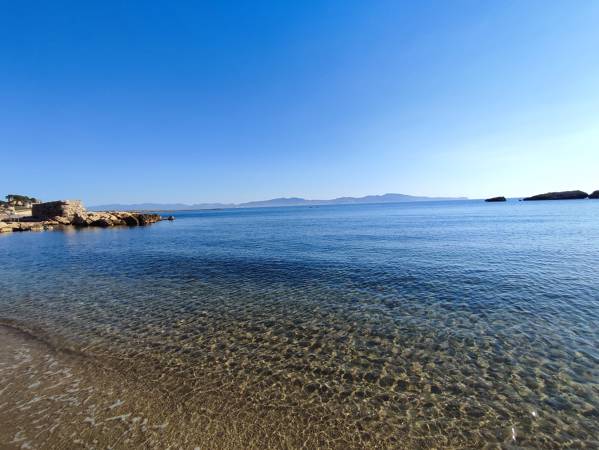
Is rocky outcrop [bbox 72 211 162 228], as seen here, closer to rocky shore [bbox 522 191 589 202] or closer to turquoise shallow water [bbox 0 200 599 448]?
turquoise shallow water [bbox 0 200 599 448]

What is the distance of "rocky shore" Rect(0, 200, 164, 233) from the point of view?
63.1m

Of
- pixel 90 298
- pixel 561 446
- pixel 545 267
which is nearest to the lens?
pixel 561 446

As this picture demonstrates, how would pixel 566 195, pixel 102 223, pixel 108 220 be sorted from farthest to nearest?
1. pixel 566 195
2. pixel 108 220
3. pixel 102 223

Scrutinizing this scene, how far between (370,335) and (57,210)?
98.4 m

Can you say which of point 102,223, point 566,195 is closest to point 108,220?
point 102,223

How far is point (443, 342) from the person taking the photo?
10109 millimetres

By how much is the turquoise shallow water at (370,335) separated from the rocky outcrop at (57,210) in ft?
227

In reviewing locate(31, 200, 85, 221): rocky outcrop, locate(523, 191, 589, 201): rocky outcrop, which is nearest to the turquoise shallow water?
locate(31, 200, 85, 221): rocky outcrop

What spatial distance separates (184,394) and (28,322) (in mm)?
10276

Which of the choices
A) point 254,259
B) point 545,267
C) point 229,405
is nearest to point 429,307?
point 229,405

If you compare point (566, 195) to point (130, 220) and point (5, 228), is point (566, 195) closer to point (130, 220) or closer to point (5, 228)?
point (130, 220)

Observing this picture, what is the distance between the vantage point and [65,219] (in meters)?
73.1

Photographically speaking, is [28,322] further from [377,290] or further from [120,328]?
[377,290]

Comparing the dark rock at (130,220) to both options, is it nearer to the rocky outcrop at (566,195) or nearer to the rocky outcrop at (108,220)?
the rocky outcrop at (108,220)
